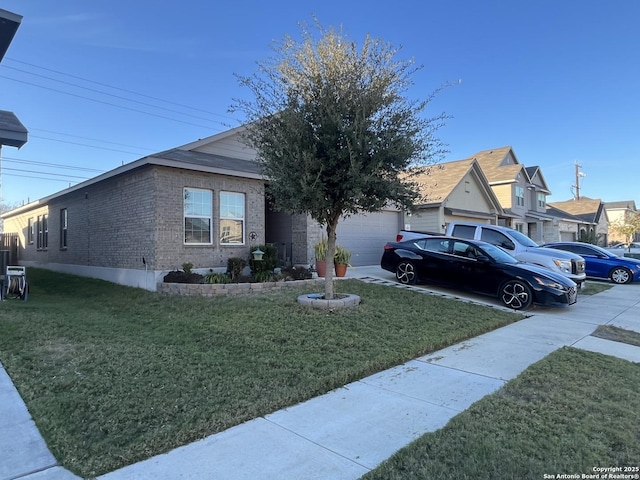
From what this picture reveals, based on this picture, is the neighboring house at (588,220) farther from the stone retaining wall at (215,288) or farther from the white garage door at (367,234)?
the stone retaining wall at (215,288)

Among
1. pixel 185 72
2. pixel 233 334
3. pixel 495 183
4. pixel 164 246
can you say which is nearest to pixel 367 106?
pixel 233 334

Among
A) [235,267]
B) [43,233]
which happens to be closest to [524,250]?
[235,267]

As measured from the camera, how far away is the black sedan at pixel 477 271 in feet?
31.3

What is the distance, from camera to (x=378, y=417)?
156 inches

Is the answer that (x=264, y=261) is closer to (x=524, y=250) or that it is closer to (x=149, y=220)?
(x=149, y=220)

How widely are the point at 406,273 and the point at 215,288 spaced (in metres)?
5.53

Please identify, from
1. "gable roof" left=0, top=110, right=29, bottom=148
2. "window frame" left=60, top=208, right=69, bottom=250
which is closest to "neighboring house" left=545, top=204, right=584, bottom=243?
"window frame" left=60, top=208, right=69, bottom=250

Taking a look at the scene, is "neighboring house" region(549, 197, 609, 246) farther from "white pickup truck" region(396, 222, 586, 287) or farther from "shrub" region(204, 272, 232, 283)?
"shrub" region(204, 272, 232, 283)

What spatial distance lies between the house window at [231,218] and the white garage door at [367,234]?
3887mm

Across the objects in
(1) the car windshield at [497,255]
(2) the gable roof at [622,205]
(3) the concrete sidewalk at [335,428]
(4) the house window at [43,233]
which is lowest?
(3) the concrete sidewalk at [335,428]

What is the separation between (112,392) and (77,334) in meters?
2.81

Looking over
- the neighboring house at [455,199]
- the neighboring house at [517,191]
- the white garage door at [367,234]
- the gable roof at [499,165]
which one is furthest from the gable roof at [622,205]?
the white garage door at [367,234]

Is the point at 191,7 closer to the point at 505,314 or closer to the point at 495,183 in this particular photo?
the point at 505,314

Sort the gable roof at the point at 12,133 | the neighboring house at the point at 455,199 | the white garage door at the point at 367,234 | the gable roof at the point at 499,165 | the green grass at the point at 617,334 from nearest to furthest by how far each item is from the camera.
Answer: the green grass at the point at 617,334 → the gable roof at the point at 12,133 → the white garage door at the point at 367,234 → the neighboring house at the point at 455,199 → the gable roof at the point at 499,165
